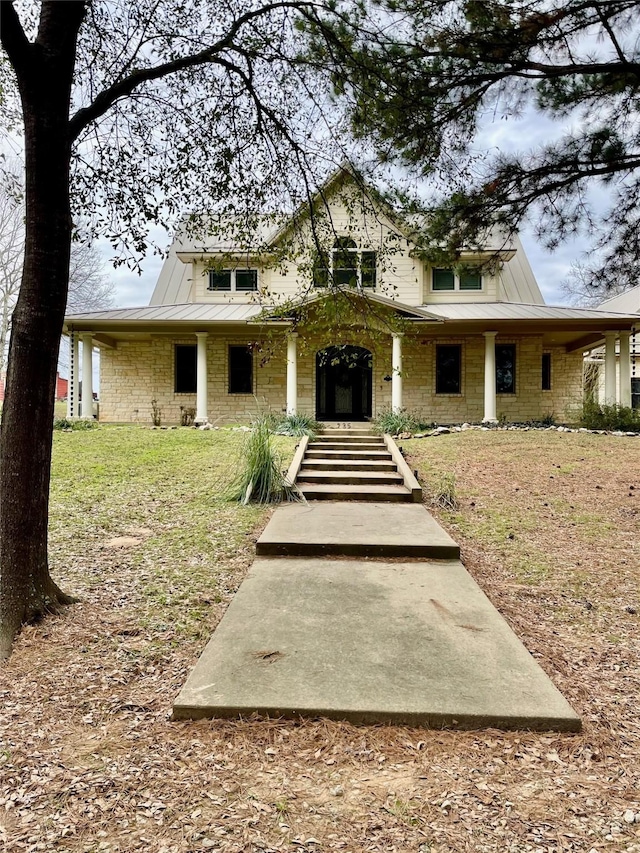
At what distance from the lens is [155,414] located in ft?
51.3

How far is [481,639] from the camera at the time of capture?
10.3 ft

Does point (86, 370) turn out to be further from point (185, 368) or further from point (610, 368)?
point (610, 368)

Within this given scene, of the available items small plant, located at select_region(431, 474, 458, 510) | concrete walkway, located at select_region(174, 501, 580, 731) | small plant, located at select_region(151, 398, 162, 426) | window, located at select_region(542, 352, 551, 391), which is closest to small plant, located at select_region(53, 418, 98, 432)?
small plant, located at select_region(151, 398, 162, 426)

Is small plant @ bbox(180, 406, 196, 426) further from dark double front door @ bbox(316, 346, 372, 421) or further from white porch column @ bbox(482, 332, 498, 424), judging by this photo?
white porch column @ bbox(482, 332, 498, 424)

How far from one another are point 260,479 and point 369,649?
4356mm

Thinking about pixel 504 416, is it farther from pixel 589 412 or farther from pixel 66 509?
pixel 66 509

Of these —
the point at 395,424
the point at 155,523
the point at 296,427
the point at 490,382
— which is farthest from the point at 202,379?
the point at 155,523

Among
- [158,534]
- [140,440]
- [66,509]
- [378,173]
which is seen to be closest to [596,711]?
[158,534]

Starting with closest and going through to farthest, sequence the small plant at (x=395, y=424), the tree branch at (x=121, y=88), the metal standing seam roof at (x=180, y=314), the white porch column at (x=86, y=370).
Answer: the tree branch at (x=121, y=88), the small plant at (x=395, y=424), the metal standing seam roof at (x=180, y=314), the white porch column at (x=86, y=370)

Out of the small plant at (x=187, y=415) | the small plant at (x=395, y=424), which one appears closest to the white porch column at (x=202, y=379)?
the small plant at (x=187, y=415)

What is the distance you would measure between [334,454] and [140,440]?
4.72m

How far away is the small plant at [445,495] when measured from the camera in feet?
23.2

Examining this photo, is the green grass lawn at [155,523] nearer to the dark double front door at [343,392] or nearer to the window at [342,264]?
the window at [342,264]

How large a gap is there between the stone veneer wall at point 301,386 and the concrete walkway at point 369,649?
11.5 m
